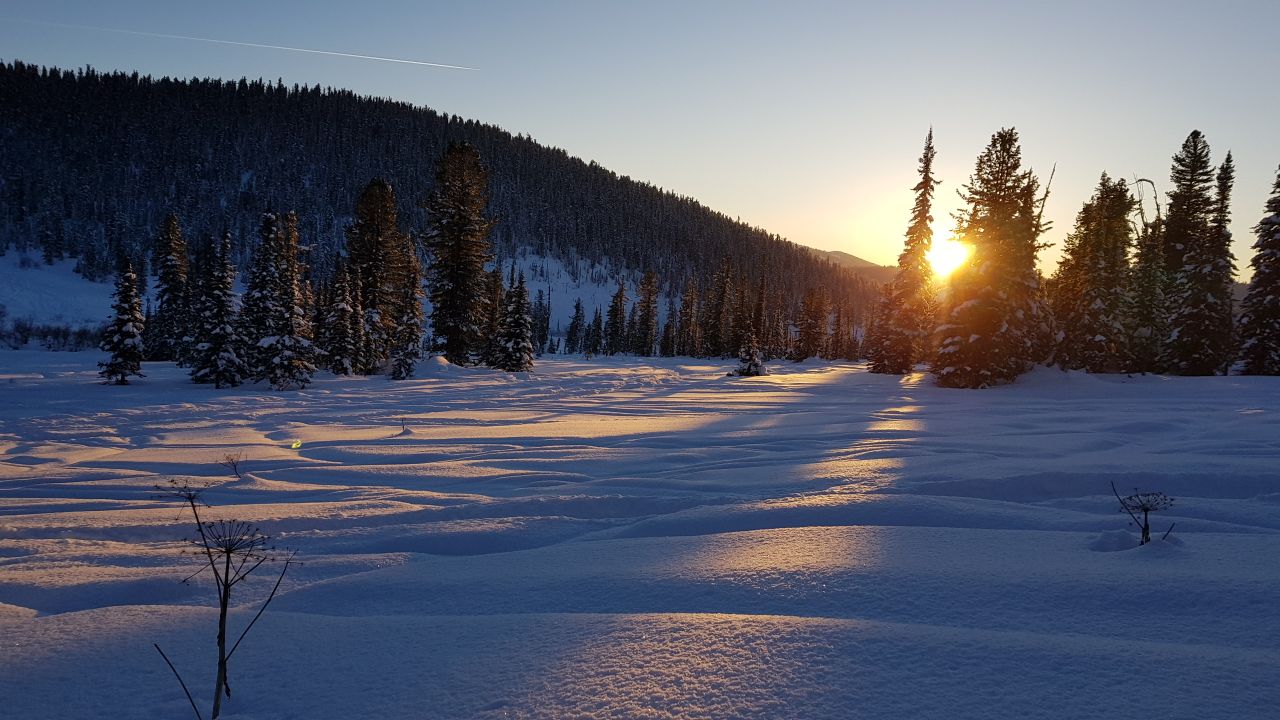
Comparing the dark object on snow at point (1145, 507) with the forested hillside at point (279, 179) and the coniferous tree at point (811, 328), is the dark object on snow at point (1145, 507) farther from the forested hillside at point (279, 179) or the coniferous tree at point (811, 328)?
the forested hillside at point (279, 179)

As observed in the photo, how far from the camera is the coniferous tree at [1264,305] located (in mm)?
24047

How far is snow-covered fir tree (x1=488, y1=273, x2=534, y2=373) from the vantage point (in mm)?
32812

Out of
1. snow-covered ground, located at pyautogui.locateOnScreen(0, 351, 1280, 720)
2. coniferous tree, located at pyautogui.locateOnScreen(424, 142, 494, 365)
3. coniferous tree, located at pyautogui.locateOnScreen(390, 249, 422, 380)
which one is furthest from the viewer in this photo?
coniferous tree, located at pyautogui.locateOnScreen(424, 142, 494, 365)

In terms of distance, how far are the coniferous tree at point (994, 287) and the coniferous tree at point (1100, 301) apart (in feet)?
21.4

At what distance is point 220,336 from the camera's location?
22828 millimetres

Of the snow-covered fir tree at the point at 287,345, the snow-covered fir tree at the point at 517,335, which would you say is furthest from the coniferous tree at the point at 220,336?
the snow-covered fir tree at the point at 517,335

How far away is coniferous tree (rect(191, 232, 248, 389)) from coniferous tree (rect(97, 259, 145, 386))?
7.37 ft

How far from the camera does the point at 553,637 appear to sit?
2453 mm

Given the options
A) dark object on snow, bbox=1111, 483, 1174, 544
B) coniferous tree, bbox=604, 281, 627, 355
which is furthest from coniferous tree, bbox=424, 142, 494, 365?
coniferous tree, bbox=604, 281, 627, 355

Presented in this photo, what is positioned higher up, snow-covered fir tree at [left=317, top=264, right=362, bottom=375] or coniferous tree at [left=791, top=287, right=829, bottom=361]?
coniferous tree at [left=791, top=287, right=829, bottom=361]

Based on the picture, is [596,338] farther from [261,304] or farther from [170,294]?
[261,304]

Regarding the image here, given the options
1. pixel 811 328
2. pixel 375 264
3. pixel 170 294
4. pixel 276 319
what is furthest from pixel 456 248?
pixel 811 328

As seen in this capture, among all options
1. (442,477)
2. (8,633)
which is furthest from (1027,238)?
(8,633)

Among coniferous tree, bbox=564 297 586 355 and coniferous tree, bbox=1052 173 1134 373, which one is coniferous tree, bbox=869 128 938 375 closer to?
coniferous tree, bbox=1052 173 1134 373
